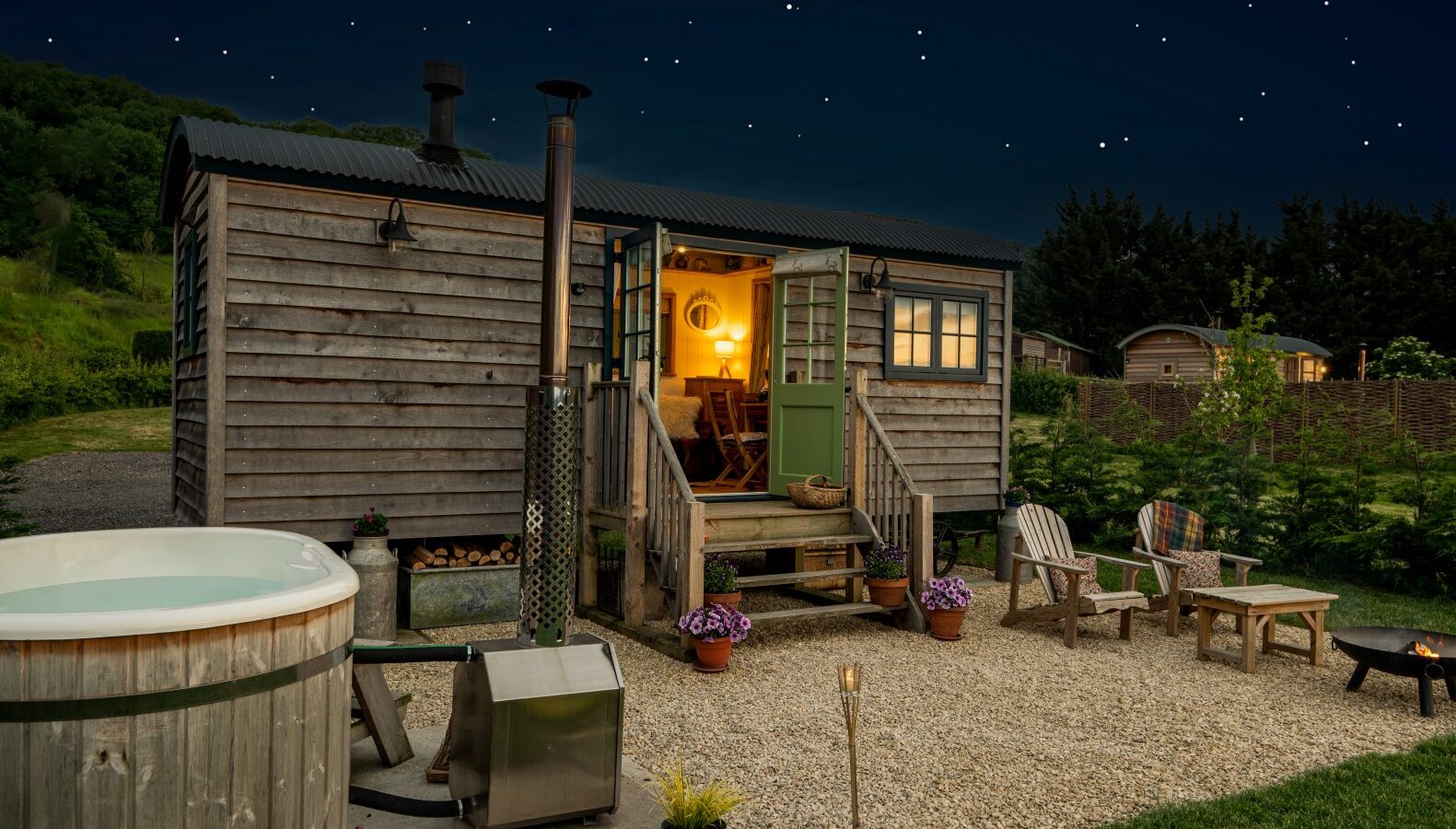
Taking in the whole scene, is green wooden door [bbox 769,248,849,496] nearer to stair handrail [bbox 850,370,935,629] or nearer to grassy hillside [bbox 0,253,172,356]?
stair handrail [bbox 850,370,935,629]

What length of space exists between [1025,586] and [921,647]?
2615 mm

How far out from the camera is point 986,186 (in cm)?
6881

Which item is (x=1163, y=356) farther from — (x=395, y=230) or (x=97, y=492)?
(x=395, y=230)

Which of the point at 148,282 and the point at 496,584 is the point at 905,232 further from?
the point at 148,282

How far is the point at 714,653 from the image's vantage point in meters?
5.30

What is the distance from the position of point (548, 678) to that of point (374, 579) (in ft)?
11.1

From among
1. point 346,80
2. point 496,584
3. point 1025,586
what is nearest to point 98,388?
point 496,584

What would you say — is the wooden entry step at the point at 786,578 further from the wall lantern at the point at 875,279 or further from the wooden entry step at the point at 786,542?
the wall lantern at the point at 875,279

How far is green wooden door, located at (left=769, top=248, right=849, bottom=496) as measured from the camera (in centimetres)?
696

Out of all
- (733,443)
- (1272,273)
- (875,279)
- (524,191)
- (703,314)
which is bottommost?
(733,443)

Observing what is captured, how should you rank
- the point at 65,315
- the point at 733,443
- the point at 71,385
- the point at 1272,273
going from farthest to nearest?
1. the point at 1272,273
2. the point at 65,315
3. the point at 71,385
4. the point at 733,443

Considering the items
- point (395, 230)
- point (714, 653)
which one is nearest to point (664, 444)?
point (714, 653)

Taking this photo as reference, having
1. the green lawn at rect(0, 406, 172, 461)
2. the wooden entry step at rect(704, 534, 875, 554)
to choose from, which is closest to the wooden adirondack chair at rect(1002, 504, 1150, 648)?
the wooden entry step at rect(704, 534, 875, 554)

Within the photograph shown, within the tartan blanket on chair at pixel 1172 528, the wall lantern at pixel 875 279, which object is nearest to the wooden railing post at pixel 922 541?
the tartan blanket on chair at pixel 1172 528
